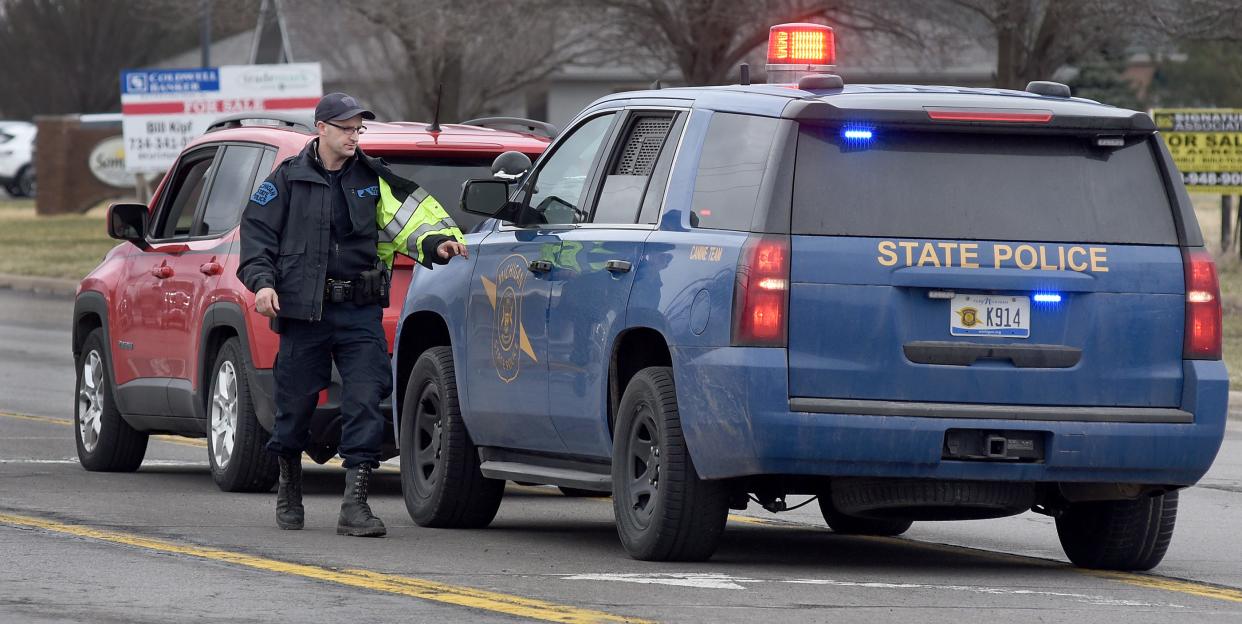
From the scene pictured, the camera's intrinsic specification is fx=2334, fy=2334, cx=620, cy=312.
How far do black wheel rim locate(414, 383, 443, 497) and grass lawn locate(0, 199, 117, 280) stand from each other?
16324 mm

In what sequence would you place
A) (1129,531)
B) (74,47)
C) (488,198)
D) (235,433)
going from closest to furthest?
(1129,531) < (488,198) < (235,433) < (74,47)

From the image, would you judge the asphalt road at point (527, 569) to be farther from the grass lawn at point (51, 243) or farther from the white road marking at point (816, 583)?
the grass lawn at point (51, 243)

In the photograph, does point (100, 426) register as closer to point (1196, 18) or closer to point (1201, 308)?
point (1201, 308)

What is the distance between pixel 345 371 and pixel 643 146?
162 centimetres

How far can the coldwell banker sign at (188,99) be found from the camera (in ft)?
104

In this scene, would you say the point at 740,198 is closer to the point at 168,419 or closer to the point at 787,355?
the point at 787,355

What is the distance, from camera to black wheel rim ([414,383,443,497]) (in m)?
9.74

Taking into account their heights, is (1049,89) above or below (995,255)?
above

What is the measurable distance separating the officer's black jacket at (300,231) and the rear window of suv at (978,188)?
1951 millimetres

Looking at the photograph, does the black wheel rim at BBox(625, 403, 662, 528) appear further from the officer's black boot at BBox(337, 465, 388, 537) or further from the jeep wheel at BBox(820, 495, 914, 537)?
the jeep wheel at BBox(820, 495, 914, 537)

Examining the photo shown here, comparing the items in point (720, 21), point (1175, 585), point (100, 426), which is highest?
point (720, 21)

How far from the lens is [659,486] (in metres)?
8.07

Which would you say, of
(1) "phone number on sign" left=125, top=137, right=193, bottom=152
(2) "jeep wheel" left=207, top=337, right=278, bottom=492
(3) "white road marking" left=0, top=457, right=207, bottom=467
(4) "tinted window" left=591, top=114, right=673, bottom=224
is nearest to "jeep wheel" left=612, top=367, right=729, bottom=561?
(4) "tinted window" left=591, top=114, right=673, bottom=224

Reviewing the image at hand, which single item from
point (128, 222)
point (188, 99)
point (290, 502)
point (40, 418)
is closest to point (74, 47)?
point (188, 99)
